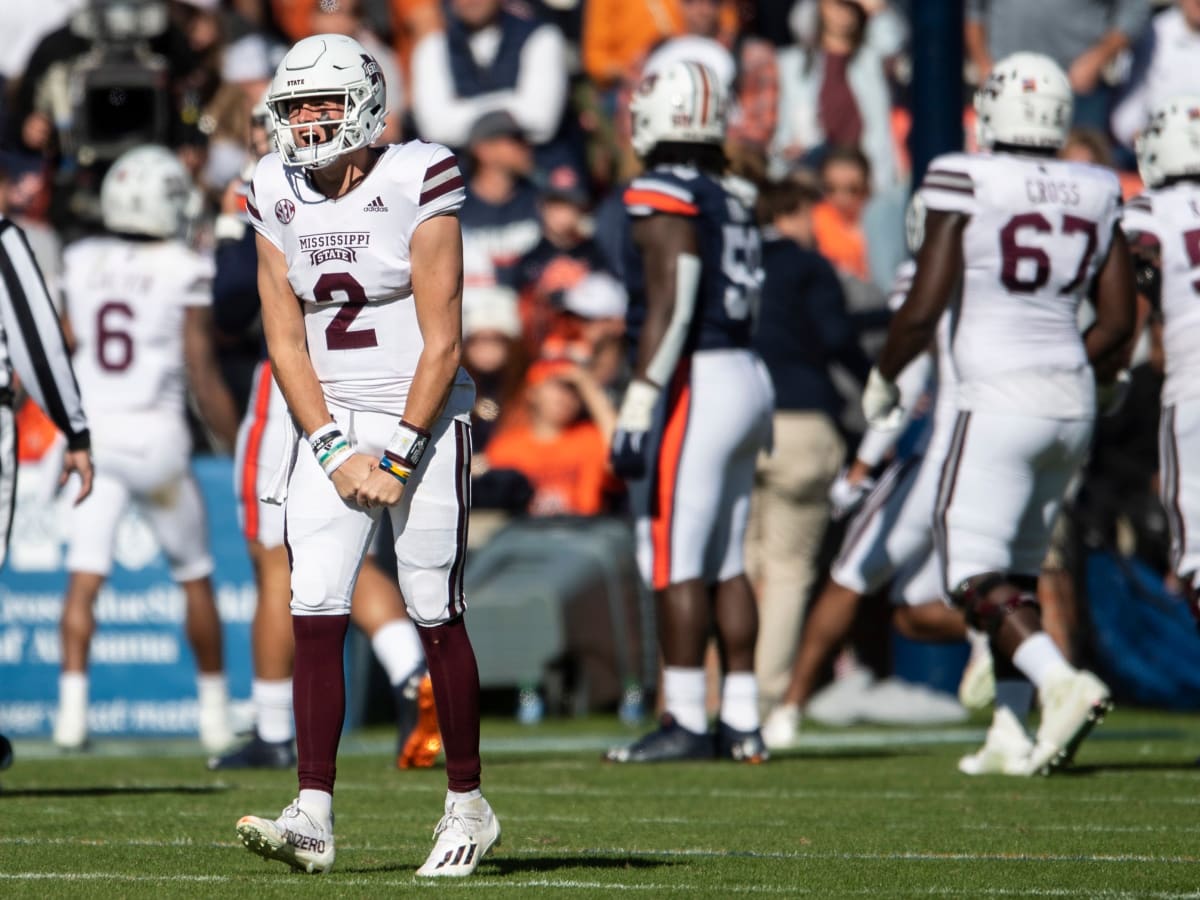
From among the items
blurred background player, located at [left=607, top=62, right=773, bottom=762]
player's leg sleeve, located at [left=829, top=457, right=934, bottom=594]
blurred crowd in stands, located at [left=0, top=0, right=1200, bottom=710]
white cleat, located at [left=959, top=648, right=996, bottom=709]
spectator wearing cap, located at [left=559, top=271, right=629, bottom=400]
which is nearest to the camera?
blurred background player, located at [left=607, top=62, right=773, bottom=762]

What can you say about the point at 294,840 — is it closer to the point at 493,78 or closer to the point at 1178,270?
the point at 1178,270

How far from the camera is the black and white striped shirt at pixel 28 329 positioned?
22.7ft

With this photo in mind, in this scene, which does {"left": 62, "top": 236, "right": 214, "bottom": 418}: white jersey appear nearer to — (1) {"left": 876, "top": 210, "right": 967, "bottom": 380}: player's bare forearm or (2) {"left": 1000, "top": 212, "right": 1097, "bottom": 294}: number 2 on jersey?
(1) {"left": 876, "top": 210, "right": 967, "bottom": 380}: player's bare forearm

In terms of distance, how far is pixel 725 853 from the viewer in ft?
18.4

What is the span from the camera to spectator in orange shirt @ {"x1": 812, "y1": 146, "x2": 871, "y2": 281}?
495 inches

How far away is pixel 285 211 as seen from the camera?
5324 mm

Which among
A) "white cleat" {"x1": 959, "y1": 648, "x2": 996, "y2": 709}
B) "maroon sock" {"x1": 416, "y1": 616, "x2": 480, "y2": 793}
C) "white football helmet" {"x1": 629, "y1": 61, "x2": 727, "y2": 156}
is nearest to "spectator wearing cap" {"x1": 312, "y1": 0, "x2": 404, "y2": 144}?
"white football helmet" {"x1": 629, "y1": 61, "x2": 727, "y2": 156}

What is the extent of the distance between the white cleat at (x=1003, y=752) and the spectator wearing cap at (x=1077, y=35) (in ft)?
22.0

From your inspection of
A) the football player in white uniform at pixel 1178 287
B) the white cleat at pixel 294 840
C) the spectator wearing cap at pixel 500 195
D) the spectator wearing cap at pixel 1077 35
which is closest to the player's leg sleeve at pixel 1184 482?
the football player in white uniform at pixel 1178 287

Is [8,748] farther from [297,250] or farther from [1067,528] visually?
[1067,528]

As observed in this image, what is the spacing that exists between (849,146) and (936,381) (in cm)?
422

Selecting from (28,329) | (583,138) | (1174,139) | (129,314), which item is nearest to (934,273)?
(1174,139)

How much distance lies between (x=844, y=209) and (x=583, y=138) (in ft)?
8.33

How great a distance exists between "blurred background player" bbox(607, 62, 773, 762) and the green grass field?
0.30 meters
